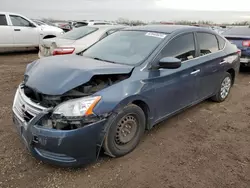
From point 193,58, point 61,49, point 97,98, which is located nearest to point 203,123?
point 193,58

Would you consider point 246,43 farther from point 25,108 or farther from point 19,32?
point 19,32

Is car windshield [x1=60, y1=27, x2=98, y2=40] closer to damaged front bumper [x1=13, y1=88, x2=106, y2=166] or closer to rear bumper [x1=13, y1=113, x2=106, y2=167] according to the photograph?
damaged front bumper [x1=13, y1=88, x2=106, y2=166]

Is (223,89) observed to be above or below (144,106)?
below

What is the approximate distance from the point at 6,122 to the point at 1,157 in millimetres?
1076

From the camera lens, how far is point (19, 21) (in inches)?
428

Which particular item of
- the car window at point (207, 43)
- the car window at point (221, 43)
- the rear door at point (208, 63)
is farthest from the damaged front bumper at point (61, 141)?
the car window at point (221, 43)

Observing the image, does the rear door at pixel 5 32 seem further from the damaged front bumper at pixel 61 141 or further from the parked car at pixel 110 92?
the damaged front bumper at pixel 61 141

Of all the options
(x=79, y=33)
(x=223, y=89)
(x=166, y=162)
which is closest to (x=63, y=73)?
(x=166, y=162)

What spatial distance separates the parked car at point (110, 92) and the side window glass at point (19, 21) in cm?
805

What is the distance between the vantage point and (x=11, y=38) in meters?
10.6

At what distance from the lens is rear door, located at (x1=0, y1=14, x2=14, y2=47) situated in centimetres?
1035

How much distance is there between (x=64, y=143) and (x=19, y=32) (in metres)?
9.64

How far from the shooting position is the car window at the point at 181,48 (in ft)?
11.9

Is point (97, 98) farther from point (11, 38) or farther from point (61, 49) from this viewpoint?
point (11, 38)
